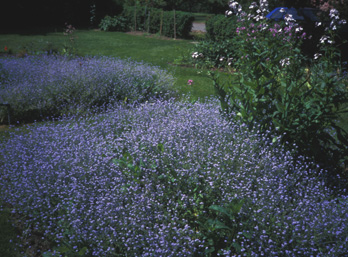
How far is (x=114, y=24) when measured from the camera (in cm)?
2128


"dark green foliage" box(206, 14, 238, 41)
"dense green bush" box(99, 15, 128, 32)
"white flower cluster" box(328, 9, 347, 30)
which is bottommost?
"white flower cluster" box(328, 9, 347, 30)

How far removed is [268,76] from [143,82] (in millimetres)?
3650

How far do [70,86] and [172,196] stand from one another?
172 inches

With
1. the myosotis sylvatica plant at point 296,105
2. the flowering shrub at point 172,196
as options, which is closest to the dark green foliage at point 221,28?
the myosotis sylvatica plant at point 296,105

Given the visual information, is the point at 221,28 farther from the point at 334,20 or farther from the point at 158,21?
the point at 158,21

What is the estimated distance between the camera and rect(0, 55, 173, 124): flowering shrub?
6.37 m

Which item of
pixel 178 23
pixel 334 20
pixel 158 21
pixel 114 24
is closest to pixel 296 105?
pixel 334 20

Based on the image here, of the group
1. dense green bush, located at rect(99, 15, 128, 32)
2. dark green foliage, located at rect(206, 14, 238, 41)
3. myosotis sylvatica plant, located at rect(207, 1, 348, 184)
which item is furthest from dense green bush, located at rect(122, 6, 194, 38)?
myosotis sylvatica plant, located at rect(207, 1, 348, 184)

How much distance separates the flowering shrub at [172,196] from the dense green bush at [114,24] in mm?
18048

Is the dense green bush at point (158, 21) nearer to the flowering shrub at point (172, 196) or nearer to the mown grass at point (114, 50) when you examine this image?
the mown grass at point (114, 50)

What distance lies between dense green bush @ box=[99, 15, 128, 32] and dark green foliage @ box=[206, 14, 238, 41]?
1097cm

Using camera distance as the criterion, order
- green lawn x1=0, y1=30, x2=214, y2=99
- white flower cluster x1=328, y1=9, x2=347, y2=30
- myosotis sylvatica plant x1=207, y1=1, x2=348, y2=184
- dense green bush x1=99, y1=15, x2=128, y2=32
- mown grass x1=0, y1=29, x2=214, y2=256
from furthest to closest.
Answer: dense green bush x1=99, y1=15, x2=128, y2=32
green lawn x1=0, y1=30, x2=214, y2=99
mown grass x1=0, y1=29, x2=214, y2=256
white flower cluster x1=328, y1=9, x2=347, y2=30
myosotis sylvatica plant x1=207, y1=1, x2=348, y2=184

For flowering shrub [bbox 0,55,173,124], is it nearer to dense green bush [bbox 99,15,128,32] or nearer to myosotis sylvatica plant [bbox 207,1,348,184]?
myosotis sylvatica plant [bbox 207,1,348,184]

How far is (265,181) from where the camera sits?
344 centimetres
